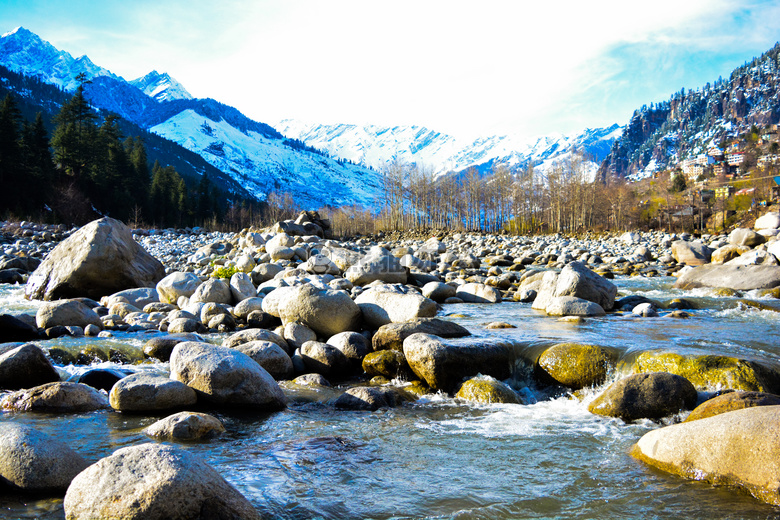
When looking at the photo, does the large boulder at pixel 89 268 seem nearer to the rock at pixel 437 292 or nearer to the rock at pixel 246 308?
the rock at pixel 246 308

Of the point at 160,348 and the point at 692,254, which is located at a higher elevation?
the point at 692,254

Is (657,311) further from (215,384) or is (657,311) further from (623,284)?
(215,384)

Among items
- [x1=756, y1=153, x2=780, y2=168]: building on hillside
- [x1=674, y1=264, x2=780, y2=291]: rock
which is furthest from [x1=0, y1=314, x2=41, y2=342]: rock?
[x1=756, y1=153, x2=780, y2=168]: building on hillside

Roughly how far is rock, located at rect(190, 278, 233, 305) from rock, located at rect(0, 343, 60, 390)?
5123mm

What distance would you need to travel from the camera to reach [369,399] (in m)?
6.29

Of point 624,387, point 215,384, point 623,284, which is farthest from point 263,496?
point 623,284

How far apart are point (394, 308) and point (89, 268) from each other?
8.60 m

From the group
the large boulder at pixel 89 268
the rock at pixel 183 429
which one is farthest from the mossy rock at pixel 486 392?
the large boulder at pixel 89 268

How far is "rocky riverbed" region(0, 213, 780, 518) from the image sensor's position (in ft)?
12.3

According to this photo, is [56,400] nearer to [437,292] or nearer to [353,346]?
[353,346]

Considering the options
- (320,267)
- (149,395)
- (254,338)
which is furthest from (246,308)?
(320,267)

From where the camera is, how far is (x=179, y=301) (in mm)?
12344

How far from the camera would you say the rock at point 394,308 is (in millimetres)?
9625

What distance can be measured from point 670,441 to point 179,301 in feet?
36.7
